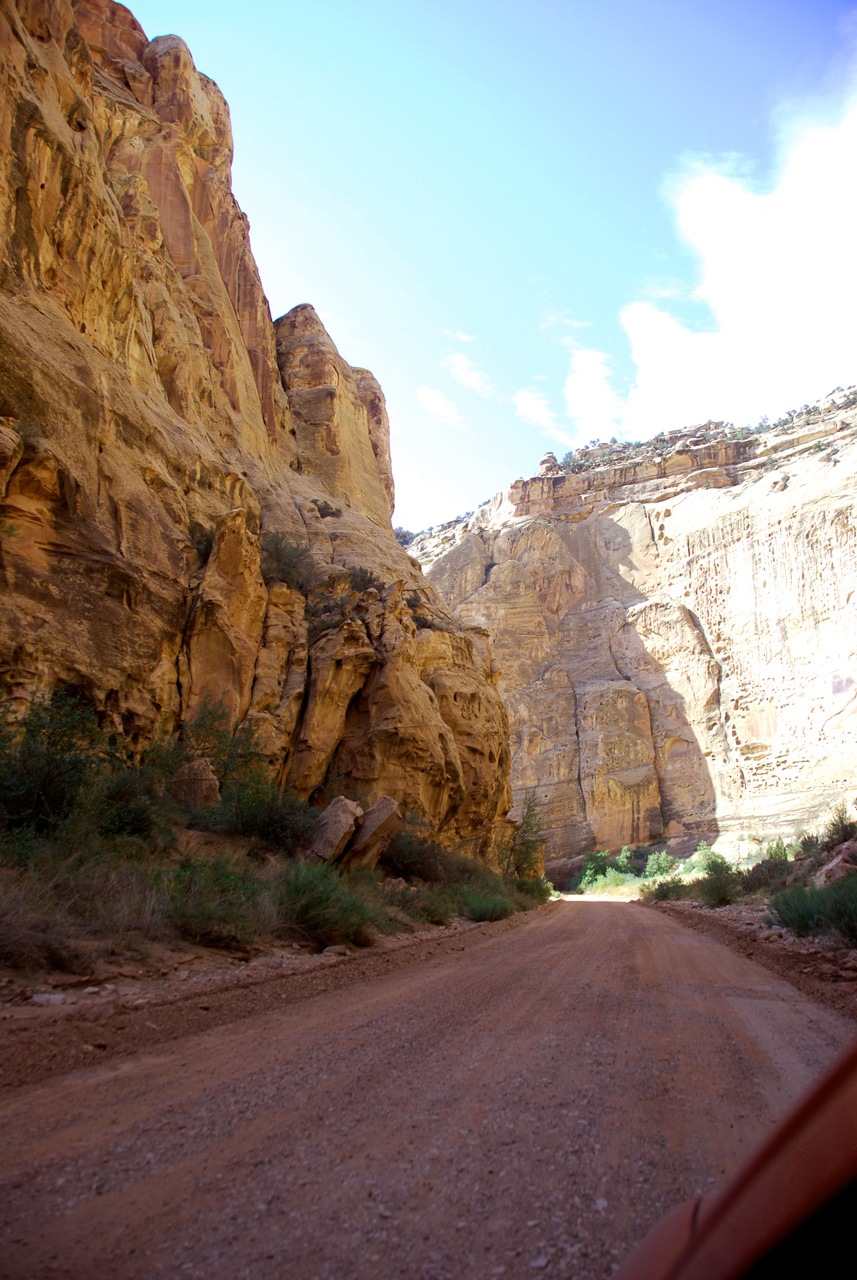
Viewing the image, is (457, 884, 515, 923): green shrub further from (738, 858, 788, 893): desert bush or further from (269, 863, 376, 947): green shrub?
(738, 858, 788, 893): desert bush

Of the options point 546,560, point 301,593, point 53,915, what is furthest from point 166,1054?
point 546,560

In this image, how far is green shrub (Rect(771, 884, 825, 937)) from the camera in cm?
772

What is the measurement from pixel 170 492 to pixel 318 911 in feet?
31.0

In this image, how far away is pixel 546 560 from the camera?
52.0 meters

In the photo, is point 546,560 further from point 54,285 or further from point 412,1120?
point 412,1120

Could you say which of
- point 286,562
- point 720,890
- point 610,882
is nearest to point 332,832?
point 286,562

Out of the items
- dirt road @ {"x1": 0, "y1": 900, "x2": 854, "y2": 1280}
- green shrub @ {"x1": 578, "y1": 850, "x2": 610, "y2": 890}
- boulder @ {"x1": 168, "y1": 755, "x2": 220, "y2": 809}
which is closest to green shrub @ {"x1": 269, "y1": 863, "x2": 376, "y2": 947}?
dirt road @ {"x1": 0, "y1": 900, "x2": 854, "y2": 1280}

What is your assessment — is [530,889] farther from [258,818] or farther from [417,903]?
[258,818]

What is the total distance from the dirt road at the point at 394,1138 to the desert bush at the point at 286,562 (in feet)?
39.0

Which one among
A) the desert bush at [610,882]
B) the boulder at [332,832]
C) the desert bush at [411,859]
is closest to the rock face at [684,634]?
the desert bush at [610,882]

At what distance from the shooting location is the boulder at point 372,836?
1003cm

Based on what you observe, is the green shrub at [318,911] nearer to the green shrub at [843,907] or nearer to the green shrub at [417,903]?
the green shrub at [417,903]

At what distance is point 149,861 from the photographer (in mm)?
6785

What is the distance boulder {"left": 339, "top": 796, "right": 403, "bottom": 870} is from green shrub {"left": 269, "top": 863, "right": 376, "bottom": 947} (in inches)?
99.4
